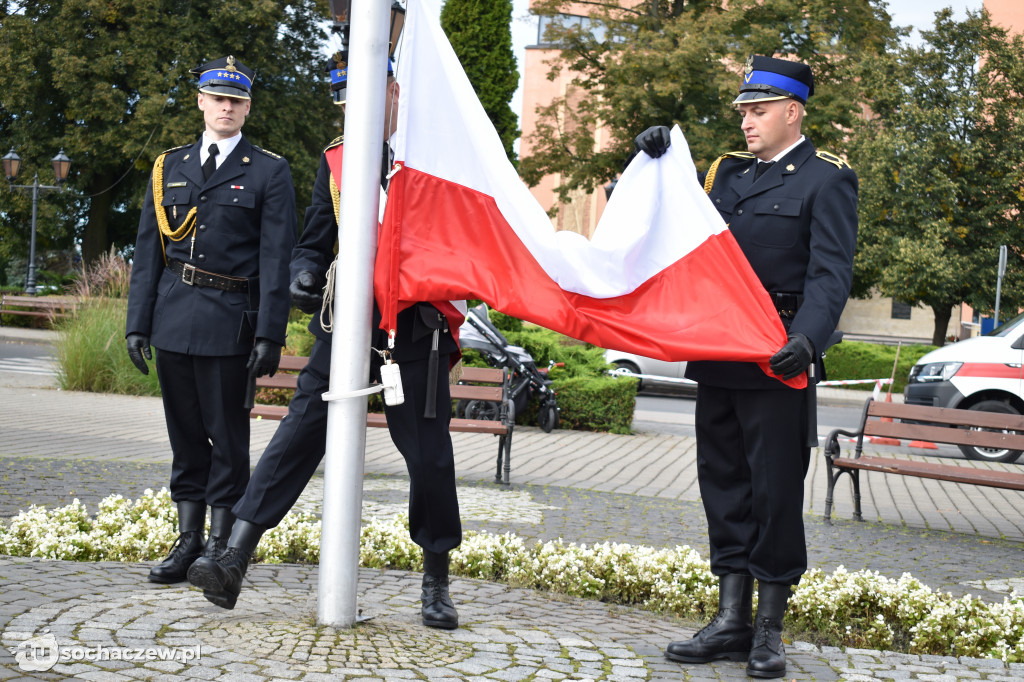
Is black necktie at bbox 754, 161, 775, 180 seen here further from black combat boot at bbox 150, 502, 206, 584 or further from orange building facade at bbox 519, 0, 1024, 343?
orange building facade at bbox 519, 0, 1024, 343

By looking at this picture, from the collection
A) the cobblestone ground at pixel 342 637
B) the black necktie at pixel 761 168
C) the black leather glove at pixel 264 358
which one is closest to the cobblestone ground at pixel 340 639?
the cobblestone ground at pixel 342 637

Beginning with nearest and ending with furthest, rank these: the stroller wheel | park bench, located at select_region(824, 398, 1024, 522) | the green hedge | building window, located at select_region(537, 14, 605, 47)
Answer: park bench, located at select_region(824, 398, 1024, 522), the stroller wheel, the green hedge, building window, located at select_region(537, 14, 605, 47)

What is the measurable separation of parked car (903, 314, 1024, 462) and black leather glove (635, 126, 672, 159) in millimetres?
9824

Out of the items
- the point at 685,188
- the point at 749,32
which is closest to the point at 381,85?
the point at 685,188

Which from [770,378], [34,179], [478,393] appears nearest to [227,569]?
[770,378]

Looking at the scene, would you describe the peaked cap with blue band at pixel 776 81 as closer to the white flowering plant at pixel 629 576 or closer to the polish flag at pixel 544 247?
the polish flag at pixel 544 247

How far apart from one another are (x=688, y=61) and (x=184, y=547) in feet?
81.0

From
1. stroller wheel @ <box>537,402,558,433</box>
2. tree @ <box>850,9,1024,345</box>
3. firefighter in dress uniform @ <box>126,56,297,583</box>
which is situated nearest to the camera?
firefighter in dress uniform @ <box>126,56,297,583</box>

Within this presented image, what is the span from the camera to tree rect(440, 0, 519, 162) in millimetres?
22844

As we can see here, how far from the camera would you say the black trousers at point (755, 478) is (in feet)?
12.7

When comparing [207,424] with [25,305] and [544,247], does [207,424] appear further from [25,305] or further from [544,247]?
[25,305]

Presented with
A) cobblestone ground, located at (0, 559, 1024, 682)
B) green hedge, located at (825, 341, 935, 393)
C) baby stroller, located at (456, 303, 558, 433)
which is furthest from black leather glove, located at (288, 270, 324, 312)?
green hedge, located at (825, 341, 935, 393)

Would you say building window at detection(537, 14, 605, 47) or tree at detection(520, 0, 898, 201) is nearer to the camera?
tree at detection(520, 0, 898, 201)

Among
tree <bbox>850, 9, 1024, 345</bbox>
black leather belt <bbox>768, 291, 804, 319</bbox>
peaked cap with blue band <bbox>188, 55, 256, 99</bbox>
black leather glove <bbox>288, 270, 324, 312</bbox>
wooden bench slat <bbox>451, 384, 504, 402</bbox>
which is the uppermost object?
tree <bbox>850, 9, 1024, 345</bbox>
